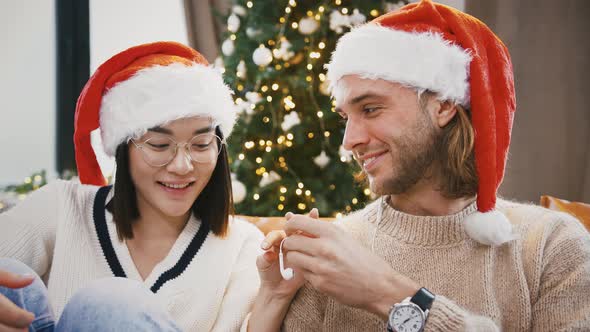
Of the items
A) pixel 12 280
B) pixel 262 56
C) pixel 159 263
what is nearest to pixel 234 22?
pixel 262 56

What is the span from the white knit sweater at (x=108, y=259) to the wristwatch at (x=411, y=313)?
1.80 feet

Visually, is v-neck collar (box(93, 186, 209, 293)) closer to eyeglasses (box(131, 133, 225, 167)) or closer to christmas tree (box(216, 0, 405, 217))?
eyeglasses (box(131, 133, 225, 167))

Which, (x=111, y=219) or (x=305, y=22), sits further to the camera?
(x=305, y=22)

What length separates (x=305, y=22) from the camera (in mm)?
3084

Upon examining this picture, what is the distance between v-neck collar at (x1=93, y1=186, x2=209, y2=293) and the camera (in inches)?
65.4

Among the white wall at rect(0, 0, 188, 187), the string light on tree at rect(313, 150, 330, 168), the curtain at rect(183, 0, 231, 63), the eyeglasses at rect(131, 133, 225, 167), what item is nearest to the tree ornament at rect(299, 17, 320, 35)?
the string light on tree at rect(313, 150, 330, 168)

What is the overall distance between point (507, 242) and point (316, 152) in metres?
1.88

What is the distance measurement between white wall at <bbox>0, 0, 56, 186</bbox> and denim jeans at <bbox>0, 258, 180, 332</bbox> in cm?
274

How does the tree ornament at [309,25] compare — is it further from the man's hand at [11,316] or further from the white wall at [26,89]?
the man's hand at [11,316]

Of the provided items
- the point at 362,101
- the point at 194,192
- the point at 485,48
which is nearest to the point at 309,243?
the point at 362,101

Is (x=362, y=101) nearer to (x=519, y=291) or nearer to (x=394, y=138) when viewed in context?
(x=394, y=138)

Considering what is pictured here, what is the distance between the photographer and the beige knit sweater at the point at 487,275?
49.7 inches

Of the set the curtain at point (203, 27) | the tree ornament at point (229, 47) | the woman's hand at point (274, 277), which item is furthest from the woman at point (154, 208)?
the curtain at point (203, 27)

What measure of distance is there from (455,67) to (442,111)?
12 cm
